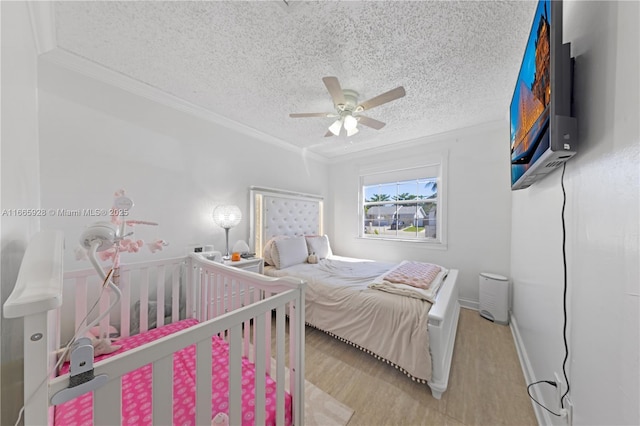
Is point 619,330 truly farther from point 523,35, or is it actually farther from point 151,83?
point 151,83

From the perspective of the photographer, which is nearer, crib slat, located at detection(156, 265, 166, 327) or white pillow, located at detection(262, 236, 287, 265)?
crib slat, located at detection(156, 265, 166, 327)

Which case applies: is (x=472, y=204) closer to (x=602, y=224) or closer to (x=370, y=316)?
(x=370, y=316)

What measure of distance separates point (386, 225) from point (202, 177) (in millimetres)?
2916

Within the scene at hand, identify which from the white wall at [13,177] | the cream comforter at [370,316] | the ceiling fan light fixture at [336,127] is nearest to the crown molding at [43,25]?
the white wall at [13,177]

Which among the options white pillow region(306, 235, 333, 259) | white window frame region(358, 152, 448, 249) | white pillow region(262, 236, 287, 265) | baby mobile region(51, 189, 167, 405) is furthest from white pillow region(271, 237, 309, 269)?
baby mobile region(51, 189, 167, 405)

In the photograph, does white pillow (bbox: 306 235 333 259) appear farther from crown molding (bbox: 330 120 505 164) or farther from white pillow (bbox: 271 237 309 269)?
crown molding (bbox: 330 120 505 164)

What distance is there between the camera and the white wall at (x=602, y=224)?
0.61 metres

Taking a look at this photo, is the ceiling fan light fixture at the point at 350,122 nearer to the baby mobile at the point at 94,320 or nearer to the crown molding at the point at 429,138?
the crown molding at the point at 429,138

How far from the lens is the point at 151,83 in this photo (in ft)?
6.57

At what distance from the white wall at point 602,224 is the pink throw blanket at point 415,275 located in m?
0.87

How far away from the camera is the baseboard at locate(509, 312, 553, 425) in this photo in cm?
122

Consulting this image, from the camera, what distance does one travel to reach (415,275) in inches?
83.2

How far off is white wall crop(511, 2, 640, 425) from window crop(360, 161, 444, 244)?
218 cm

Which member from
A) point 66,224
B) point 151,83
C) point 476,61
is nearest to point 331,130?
point 476,61
